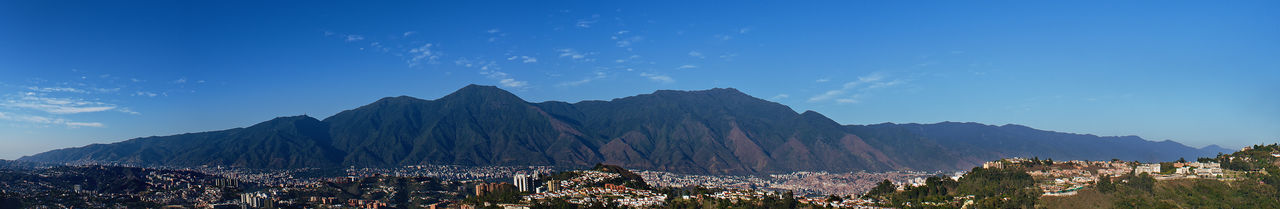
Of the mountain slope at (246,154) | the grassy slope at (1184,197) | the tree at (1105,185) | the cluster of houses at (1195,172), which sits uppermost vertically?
the mountain slope at (246,154)

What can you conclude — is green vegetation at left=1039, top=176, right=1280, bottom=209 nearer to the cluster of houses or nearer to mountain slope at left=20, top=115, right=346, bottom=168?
the cluster of houses

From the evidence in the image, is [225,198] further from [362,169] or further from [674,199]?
[362,169]

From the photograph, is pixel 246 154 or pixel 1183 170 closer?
pixel 1183 170

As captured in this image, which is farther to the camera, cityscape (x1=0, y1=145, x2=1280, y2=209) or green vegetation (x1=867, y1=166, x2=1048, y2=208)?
cityscape (x1=0, y1=145, x2=1280, y2=209)

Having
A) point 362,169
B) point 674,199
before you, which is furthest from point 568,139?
point 674,199

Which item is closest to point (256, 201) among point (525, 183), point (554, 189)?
point (525, 183)

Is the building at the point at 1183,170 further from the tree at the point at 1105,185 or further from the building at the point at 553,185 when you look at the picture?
the building at the point at 553,185

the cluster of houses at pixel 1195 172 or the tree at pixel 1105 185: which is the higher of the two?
the cluster of houses at pixel 1195 172

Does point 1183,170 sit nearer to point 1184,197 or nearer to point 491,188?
point 1184,197

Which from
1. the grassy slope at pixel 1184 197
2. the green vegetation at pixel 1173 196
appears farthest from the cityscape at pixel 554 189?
the grassy slope at pixel 1184 197

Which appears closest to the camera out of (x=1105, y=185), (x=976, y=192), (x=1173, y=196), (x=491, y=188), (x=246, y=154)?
(x=1173, y=196)

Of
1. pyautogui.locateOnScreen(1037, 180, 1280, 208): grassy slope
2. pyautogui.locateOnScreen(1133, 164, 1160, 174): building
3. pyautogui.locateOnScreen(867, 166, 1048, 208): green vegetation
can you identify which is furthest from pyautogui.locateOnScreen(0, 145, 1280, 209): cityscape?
pyautogui.locateOnScreen(1037, 180, 1280, 208): grassy slope
